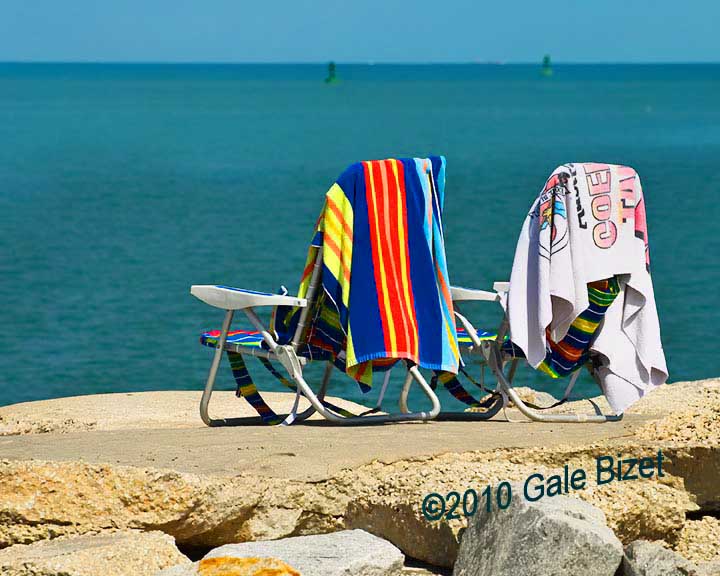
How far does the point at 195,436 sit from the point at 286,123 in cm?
6100

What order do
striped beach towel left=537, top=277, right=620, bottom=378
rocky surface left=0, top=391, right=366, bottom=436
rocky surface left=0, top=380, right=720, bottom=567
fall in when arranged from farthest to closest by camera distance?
rocky surface left=0, top=391, right=366, bottom=436, striped beach towel left=537, top=277, right=620, bottom=378, rocky surface left=0, top=380, right=720, bottom=567

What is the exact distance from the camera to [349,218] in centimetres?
565

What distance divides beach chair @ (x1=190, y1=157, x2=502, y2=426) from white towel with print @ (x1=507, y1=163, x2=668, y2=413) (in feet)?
1.15

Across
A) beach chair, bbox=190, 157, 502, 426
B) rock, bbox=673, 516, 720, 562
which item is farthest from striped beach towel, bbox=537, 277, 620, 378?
rock, bbox=673, 516, 720, 562

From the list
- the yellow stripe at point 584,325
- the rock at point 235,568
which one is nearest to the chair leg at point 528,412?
the yellow stripe at point 584,325

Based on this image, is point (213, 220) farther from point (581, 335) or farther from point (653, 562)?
point (653, 562)

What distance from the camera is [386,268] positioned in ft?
18.7

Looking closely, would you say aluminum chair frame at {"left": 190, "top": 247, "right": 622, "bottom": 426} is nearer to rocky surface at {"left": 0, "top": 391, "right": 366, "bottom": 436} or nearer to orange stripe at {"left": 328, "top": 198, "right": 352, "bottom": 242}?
orange stripe at {"left": 328, "top": 198, "right": 352, "bottom": 242}

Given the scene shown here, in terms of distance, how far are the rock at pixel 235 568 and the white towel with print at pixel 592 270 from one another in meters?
1.92

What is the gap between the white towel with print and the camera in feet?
18.6

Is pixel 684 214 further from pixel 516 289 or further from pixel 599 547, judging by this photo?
pixel 599 547

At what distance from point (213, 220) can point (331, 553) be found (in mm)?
21507

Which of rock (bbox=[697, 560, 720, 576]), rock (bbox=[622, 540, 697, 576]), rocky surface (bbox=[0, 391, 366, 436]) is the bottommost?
rocky surface (bbox=[0, 391, 366, 436])

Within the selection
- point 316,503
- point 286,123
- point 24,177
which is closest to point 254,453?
point 316,503
